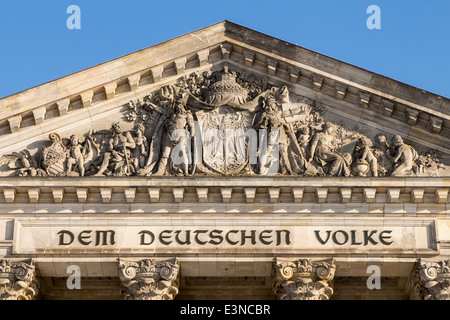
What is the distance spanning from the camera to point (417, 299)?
26297 mm

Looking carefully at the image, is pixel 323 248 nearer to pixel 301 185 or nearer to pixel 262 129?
pixel 301 185

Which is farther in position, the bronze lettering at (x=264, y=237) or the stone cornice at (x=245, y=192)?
the stone cornice at (x=245, y=192)

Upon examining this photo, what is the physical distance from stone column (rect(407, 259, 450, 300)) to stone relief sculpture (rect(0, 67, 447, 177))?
228 centimetres

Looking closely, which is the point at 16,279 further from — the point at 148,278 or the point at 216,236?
the point at 216,236

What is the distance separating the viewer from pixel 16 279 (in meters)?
25.8

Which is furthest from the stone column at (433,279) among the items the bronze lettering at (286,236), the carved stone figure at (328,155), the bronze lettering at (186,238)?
the bronze lettering at (186,238)

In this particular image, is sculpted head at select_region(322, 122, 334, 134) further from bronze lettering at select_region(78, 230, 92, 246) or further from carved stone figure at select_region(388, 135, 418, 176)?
bronze lettering at select_region(78, 230, 92, 246)

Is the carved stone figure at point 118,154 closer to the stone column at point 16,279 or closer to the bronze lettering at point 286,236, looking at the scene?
the stone column at point 16,279

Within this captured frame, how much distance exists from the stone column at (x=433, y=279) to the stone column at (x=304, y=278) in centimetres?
189

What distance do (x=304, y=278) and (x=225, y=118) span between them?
14.3 feet

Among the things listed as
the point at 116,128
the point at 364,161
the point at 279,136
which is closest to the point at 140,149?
the point at 116,128

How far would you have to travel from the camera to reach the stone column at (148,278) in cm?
2567

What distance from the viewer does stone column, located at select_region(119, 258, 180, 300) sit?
2567 centimetres
